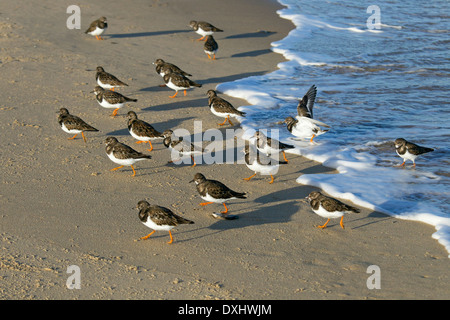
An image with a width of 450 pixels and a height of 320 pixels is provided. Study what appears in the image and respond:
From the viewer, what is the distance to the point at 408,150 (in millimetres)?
9961

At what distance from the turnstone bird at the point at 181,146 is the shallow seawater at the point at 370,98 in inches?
75.8

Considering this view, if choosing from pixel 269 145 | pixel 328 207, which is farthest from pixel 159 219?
pixel 269 145

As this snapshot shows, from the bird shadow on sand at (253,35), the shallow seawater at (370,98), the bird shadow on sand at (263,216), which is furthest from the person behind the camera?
the bird shadow on sand at (253,35)

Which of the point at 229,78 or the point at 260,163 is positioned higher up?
the point at 260,163

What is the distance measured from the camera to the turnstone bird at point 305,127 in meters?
10.9

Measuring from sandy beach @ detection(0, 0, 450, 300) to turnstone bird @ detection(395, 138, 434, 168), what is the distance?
1.36m

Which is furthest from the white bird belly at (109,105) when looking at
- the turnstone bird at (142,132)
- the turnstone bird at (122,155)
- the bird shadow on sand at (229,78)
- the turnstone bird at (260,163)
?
the turnstone bird at (260,163)

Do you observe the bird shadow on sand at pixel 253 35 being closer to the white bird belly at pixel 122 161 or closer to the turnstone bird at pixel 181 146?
the turnstone bird at pixel 181 146

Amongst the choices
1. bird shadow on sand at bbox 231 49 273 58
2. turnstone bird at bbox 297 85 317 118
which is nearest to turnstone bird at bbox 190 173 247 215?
turnstone bird at bbox 297 85 317 118

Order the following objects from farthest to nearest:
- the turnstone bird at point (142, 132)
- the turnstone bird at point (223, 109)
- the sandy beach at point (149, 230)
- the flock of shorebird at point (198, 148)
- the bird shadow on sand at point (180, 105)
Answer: the bird shadow on sand at point (180, 105) < the turnstone bird at point (223, 109) < the turnstone bird at point (142, 132) < the flock of shorebird at point (198, 148) < the sandy beach at point (149, 230)

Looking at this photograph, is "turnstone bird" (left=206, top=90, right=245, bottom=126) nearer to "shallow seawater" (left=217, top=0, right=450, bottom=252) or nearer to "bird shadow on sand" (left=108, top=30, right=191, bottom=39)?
"shallow seawater" (left=217, top=0, right=450, bottom=252)

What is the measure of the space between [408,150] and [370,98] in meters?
4.04

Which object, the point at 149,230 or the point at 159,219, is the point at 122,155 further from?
the point at 159,219

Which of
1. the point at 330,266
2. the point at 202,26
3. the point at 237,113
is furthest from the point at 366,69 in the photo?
the point at 330,266
